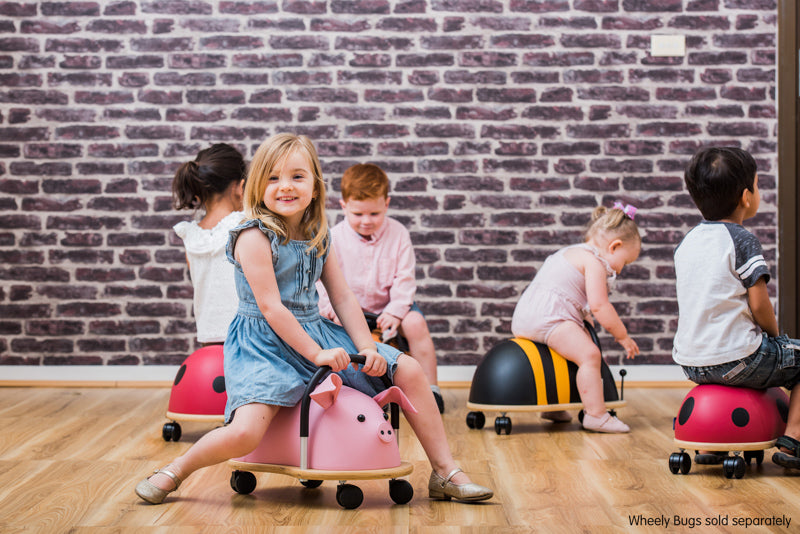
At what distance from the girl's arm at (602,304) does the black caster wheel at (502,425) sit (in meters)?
0.49

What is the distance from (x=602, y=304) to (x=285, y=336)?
1.45 metres

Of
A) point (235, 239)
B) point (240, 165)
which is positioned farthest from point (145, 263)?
point (235, 239)

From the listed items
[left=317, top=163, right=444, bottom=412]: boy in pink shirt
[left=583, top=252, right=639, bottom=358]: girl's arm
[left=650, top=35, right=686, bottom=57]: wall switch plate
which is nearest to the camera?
[left=583, top=252, right=639, bottom=358]: girl's arm

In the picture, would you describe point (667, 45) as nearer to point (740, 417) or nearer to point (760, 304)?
point (760, 304)

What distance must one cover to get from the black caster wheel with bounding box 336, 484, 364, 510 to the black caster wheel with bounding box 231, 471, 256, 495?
290 millimetres

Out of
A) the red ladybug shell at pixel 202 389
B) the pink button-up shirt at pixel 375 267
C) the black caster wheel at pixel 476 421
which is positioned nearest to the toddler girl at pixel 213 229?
the red ladybug shell at pixel 202 389

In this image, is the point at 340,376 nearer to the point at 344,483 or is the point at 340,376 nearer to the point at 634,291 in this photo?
the point at 344,483

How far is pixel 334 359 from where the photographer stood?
2.07 meters

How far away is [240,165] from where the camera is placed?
318cm

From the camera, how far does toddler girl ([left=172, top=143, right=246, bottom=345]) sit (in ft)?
10.1

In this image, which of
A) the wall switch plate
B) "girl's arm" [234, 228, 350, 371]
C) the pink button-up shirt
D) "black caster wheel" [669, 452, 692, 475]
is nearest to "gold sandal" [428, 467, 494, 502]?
"girl's arm" [234, 228, 350, 371]

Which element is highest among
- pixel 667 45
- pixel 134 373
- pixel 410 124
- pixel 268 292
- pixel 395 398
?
pixel 667 45

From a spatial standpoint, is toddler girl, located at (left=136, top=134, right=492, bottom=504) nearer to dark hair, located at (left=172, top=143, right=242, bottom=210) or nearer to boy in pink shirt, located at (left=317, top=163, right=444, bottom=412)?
dark hair, located at (left=172, top=143, right=242, bottom=210)

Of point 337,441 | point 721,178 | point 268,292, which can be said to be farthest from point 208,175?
point 721,178
